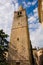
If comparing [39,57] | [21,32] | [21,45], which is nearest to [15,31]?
[21,32]

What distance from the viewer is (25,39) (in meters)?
26.2

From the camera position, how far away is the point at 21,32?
89.3 ft

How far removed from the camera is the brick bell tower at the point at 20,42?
24938mm

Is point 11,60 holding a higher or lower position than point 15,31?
lower

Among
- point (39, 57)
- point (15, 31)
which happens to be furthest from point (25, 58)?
point (39, 57)

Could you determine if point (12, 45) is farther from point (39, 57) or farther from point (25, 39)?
point (39, 57)

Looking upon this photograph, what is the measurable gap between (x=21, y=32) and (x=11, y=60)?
210 inches

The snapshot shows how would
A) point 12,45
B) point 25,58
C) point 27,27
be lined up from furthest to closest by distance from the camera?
1. point 27,27
2. point 12,45
3. point 25,58

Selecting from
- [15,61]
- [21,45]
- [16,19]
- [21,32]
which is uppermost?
[16,19]

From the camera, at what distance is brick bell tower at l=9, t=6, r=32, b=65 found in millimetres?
24938

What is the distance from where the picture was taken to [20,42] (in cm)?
2620

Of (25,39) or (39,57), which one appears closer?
(25,39)

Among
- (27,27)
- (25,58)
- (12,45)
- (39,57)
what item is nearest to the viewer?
(25,58)

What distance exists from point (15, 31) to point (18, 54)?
444 centimetres
